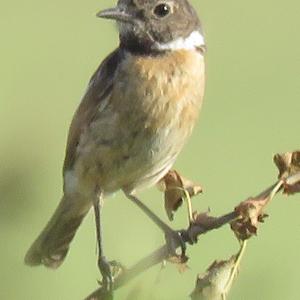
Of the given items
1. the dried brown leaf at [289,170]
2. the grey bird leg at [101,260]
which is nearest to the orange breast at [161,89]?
the grey bird leg at [101,260]

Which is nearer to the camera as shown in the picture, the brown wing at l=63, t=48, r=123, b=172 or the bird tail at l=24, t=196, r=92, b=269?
the brown wing at l=63, t=48, r=123, b=172

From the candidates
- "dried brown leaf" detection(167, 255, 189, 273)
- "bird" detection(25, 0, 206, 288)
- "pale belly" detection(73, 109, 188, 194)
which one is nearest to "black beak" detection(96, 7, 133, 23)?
"bird" detection(25, 0, 206, 288)

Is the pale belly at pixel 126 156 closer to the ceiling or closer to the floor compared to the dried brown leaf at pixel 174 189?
closer to the floor

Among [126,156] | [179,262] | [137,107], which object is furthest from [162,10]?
[179,262]

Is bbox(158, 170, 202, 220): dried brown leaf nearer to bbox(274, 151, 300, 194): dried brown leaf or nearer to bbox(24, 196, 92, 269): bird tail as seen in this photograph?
bbox(274, 151, 300, 194): dried brown leaf

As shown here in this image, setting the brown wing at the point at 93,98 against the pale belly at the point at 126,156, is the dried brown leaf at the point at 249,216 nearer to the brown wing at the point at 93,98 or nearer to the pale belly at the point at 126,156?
the pale belly at the point at 126,156

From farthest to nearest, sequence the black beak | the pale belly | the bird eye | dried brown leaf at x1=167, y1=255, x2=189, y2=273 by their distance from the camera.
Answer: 1. the bird eye
2. the pale belly
3. the black beak
4. dried brown leaf at x1=167, y1=255, x2=189, y2=273
